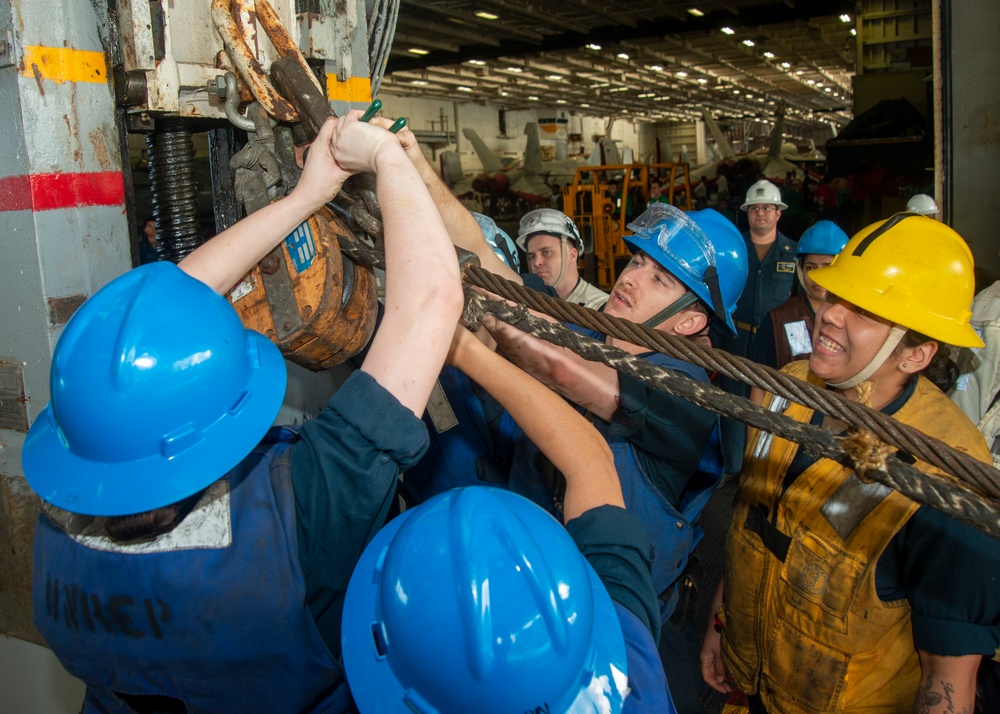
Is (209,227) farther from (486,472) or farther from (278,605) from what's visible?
(278,605)

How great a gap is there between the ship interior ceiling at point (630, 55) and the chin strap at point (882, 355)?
13.0 m

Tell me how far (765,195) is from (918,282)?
161 inches

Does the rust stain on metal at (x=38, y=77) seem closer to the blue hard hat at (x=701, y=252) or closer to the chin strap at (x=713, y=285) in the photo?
the blue hard hat at (x=701, y=252)

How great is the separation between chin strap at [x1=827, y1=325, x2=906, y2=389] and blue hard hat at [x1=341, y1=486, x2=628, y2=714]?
1.07m

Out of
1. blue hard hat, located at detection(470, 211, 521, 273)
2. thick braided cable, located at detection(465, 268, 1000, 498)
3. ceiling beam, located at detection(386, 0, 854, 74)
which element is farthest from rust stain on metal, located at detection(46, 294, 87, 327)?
ceiling beam, located at detection(386, 0, 854, 74)

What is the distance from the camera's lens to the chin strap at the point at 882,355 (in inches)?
68.4

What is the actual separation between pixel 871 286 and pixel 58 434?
5.89 ft

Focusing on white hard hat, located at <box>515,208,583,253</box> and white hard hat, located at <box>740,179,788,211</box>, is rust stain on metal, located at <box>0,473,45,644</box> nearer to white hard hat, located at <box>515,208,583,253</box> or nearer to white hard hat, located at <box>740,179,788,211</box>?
white hard hat, located at <box>515,208,583,253</box>

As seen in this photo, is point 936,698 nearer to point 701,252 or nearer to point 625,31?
point 701,252

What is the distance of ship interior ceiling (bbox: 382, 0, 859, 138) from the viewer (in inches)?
584

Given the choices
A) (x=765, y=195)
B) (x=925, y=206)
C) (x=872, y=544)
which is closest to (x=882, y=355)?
(x=872, y=544)

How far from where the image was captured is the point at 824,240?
4074mm

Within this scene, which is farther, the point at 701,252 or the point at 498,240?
the point at 498,240

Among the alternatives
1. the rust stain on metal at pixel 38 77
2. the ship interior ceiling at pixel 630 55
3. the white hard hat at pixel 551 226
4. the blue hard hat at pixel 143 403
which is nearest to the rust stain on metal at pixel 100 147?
the rust stain on metal at pixel 38 77
